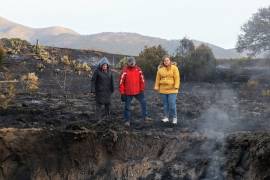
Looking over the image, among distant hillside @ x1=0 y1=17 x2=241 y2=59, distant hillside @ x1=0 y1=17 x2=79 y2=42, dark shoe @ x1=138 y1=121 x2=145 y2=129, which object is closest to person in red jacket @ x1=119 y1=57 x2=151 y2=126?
dark shoe @ x1=138 y1=121 x2=145 y2=129

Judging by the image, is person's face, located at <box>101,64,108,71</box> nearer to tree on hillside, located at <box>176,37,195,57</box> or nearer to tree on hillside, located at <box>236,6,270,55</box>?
tree on hillside, located at <box>176,37,195,57</box>

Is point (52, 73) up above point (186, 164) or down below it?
above

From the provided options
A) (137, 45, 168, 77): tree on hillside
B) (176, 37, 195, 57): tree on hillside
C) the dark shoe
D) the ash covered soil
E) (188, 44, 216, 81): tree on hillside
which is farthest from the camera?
(176, 37, 195, 57): tree on hillside

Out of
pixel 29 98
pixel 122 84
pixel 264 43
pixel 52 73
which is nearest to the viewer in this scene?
pixel 122 84

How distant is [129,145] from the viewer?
35.0 feet

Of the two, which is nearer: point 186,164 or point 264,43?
point 186,164

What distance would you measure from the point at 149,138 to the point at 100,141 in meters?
0.97

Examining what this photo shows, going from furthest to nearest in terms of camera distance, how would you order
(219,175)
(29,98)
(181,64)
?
1. (181,64)
2. (29,98)
3. (219,175)

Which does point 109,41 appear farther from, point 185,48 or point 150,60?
point 150,60

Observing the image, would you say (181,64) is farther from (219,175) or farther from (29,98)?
(219,175)

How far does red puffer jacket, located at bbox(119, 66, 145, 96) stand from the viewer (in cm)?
1165

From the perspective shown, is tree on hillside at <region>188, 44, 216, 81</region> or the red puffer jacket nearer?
the red puffer jacket

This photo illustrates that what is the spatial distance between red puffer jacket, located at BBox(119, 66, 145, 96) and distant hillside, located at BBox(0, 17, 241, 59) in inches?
2812

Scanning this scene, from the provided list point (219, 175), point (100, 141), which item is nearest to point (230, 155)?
point (219, 175)
